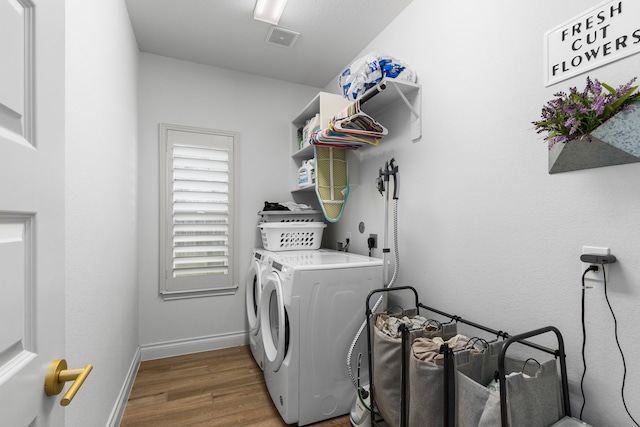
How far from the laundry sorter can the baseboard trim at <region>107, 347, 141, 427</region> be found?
137cm

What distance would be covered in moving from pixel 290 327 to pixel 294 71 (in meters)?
2.29

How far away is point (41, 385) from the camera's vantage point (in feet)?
1.72

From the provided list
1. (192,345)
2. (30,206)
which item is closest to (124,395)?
(192,345)

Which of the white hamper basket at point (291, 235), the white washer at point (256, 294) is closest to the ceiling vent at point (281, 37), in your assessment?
the white hamper basket at point (291, 235)

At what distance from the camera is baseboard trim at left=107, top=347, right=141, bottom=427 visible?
1633mm

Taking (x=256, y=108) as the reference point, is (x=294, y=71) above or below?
above

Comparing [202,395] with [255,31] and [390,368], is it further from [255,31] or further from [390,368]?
[255,31]

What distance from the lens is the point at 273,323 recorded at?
7.29 ft

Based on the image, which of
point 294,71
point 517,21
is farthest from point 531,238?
point 294,71

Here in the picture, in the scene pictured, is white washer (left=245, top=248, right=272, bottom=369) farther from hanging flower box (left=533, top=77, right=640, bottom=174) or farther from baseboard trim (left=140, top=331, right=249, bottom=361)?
hanging flower box (left=533, top=77, right=640, bottom=174)

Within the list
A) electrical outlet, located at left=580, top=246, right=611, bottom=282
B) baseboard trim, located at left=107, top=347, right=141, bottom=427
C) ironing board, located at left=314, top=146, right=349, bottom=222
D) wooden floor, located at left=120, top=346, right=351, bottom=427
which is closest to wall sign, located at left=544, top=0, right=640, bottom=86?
electrical outlet, located at left=580, top=246, right=611, bottom=282

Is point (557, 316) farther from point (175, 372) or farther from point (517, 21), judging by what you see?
point (175, 372)

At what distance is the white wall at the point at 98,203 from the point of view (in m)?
1.08

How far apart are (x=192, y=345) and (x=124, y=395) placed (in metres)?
0.79
